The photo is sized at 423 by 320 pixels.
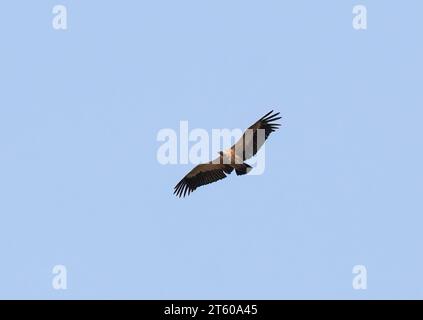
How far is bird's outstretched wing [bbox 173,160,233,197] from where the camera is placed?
26.6 m

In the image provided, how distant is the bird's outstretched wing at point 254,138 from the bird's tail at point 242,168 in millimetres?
221

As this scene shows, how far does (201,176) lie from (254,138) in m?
2.07

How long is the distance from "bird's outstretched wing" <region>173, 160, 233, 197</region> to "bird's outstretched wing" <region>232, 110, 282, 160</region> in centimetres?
80

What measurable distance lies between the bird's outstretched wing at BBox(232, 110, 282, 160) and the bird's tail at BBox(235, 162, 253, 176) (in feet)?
0.73

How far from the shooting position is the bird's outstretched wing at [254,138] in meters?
25.8

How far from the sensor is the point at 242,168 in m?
25.8

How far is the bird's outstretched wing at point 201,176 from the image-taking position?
26.6 metres

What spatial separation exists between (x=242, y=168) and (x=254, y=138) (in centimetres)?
86

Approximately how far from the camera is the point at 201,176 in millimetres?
27016

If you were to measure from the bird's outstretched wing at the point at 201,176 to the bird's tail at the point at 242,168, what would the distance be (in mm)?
648
